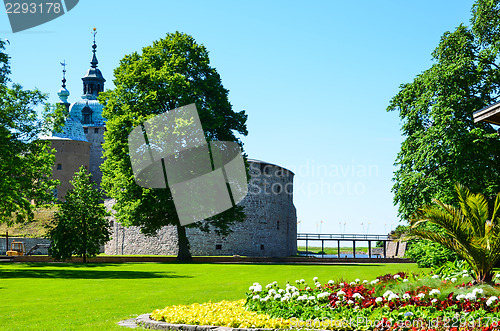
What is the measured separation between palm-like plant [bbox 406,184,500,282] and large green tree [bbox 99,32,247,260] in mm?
18287

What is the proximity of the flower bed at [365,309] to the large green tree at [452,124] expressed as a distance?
1206 cm

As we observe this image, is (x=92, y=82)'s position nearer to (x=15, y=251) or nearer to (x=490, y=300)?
(x=15, y=251)

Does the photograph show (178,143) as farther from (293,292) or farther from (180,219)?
(293,292)

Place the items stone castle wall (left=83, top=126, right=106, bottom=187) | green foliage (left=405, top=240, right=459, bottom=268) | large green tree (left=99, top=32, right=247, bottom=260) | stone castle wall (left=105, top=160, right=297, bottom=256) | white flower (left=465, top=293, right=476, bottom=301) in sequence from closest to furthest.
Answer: white flower (left=465, top=293, right=476, bottom=301) → green foliage (left=405, top=240, right=459, bottom=268) → large green tree (left=99, top=32, right=247, bottom=260) → stone castle wall (left=105, top=160, right=297, bottom=256) → stone castle wall (left=83, top=126, right=106, bottom=187)

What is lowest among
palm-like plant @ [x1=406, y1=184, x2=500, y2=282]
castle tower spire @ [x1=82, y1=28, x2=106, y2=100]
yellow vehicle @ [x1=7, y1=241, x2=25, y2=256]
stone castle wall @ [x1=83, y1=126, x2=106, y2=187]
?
yellow vehicle @ [x1=7, y1=241, x2=25, y2=256]

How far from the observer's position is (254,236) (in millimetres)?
45844

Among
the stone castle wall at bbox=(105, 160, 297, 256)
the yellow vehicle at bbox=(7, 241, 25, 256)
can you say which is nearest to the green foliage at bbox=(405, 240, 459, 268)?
the stone castle wall at bbox=(105, 160, 297, 256)

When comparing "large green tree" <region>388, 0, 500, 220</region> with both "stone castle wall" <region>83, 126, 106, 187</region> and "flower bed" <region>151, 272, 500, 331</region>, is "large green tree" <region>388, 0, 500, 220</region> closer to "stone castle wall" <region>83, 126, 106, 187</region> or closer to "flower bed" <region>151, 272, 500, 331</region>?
"flower bed" <region>151, 272, 500, 331</region>

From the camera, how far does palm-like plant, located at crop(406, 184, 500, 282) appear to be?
346 inches

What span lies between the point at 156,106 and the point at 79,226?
8268 millimetres

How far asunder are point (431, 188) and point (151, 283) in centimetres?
1139

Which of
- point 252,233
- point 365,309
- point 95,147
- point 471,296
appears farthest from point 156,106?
point 95,147

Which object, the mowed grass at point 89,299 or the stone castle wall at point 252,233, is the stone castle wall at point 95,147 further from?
the mowed grass at point 89,299

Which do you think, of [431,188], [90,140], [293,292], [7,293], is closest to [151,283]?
[7,293]
